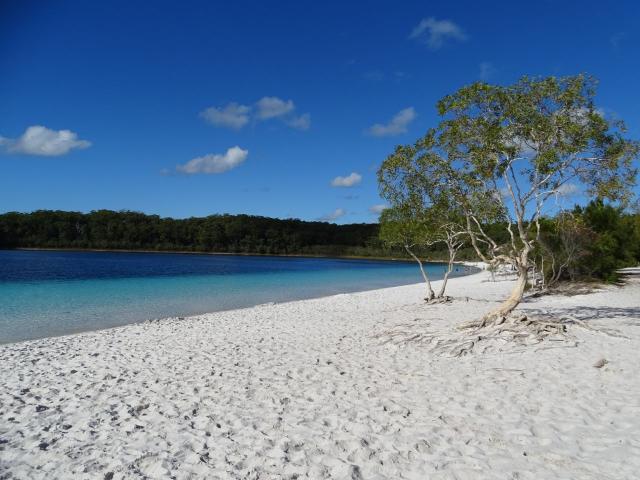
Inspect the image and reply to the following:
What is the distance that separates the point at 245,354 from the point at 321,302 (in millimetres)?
11645

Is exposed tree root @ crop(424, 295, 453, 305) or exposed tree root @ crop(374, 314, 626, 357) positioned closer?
exposed tree root @ crop(374, 314, 626, 357)

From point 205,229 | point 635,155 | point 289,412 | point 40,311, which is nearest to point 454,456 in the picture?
point 289,412

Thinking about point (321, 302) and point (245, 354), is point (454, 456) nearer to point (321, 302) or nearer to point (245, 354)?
point (245, 354)

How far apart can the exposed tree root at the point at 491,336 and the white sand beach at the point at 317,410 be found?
261 millimetres

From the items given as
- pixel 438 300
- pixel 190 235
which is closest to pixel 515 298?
pixel 438 300

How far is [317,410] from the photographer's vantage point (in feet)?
20.4

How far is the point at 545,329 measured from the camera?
35.1 feet

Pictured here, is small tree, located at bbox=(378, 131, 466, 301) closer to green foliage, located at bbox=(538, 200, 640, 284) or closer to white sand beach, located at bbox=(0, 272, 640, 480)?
white sand beach, located at bbox=(0, 272, 640, 480)

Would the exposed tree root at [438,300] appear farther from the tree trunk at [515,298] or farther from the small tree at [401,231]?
the tree trunk at [515,298]

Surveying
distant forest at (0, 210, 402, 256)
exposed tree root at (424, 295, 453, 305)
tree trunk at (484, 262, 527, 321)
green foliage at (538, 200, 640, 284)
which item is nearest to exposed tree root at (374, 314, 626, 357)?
tree trunk at (484, 262, 527, 321)

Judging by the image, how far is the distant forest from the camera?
108 metres

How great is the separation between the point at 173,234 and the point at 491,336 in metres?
118

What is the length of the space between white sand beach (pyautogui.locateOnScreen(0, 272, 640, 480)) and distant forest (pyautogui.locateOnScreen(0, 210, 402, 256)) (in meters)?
99.7

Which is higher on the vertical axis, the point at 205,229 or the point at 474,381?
the point at 205,229
